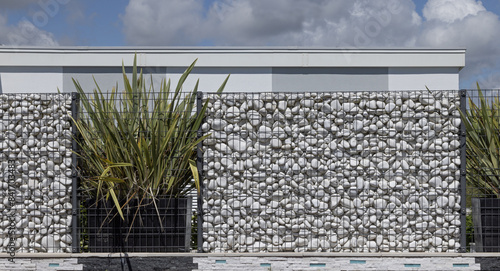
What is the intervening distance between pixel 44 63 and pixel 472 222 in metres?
9.14

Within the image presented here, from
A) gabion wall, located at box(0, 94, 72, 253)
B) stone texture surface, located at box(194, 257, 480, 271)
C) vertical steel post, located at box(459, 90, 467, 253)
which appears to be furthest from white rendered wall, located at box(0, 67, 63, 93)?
vertical steel post, located at box(459, 90, 467, 253)

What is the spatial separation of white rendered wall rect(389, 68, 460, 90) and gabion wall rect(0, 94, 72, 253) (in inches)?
310

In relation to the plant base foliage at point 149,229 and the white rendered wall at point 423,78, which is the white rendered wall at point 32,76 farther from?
the white rendered wall at point 423,78

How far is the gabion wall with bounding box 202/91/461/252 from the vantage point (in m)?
4.99

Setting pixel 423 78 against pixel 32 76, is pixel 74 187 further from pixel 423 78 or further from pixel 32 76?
pixel 423 78

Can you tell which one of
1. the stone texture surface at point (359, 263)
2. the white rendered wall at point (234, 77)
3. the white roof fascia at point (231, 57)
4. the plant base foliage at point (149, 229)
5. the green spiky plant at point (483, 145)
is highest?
the white roof fascia at point (231, 57)

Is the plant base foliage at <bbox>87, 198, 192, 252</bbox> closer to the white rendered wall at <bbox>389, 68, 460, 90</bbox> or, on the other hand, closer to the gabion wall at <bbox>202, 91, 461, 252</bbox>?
the gabion wall at <bbox>202, 91, 461, 252</bbox>

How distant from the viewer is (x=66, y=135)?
511 cm

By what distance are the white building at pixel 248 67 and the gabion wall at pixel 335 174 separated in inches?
226

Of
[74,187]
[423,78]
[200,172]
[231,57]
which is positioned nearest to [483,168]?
[200,172]

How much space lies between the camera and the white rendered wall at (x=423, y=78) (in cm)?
1101

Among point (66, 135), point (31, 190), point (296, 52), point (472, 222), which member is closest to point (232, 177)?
point (66, 135)

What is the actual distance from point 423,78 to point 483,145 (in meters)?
6.29

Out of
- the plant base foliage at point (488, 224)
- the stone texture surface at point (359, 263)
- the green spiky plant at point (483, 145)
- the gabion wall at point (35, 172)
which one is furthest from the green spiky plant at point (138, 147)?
the plant base foliage at point (488, 224)
